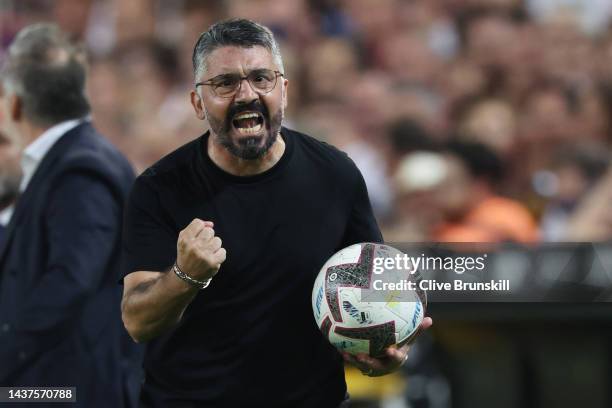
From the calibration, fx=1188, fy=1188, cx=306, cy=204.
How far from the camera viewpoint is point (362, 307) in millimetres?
3857

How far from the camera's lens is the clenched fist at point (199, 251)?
360 centimetres

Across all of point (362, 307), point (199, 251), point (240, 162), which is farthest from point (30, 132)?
point (362, 307)

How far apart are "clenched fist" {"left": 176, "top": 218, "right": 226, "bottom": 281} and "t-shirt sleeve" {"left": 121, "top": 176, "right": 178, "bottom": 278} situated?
28 centimetres

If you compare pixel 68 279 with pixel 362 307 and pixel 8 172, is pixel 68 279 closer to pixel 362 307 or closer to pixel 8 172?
pixel 362 307

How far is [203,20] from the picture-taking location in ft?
36.4

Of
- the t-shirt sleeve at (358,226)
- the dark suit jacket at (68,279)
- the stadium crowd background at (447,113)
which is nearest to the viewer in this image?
the t-shirt sleeve at (358,226)

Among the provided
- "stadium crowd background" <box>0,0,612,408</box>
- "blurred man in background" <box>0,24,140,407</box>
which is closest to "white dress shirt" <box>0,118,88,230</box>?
"blurred man in background" <box>0,24,140,407</box>

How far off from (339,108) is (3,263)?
17.1ft

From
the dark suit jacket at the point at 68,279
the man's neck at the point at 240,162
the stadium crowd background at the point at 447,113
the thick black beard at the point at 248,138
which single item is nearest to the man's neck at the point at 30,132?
the dark suit jacket at the point at 68,279

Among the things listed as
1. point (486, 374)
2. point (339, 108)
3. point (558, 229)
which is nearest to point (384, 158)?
point (339, 108)

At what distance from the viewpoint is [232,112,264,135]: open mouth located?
3.89 m

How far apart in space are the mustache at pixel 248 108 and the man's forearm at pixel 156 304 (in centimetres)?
57

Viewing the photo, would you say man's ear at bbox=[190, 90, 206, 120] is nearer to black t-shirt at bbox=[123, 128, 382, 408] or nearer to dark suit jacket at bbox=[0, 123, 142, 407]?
black t-shirt at bbox=[123, 128, 382, 408]

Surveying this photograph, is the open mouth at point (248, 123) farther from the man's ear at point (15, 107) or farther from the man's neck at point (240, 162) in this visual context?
the man's ear at point (15, 107)
